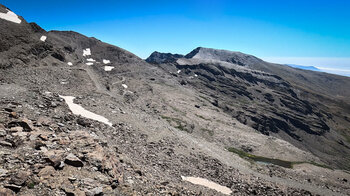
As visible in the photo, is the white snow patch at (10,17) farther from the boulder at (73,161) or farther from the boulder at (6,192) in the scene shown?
the boulder at (6,192)

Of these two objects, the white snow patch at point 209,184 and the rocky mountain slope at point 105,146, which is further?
the white snow patch at point 209,184

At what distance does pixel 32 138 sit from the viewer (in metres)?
16.6

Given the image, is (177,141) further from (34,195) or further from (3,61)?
(3,61)

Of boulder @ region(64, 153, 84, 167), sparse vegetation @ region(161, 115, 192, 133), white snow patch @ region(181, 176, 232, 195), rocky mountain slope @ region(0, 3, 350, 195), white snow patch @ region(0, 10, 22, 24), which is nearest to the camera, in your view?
rocky mountain slope @ region(0, 3, 350, 195)

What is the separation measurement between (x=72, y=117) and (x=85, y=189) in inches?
679

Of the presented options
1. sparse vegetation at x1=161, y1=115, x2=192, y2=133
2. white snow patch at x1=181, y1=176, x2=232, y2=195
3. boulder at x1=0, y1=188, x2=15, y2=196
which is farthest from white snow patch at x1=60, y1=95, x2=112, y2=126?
sparse vegetation at x1=161, y1=115, x2=192, y2=133

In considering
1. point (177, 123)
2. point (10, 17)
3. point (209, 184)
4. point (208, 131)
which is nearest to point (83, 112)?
point (209, 184)

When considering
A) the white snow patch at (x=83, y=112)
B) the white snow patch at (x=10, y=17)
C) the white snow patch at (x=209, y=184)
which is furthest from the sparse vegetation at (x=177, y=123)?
the white snow patch at (x=10, y=17)

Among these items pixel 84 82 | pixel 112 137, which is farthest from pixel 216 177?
pixel 84 82

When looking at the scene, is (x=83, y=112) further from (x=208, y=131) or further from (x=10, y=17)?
(x=208, y=131)

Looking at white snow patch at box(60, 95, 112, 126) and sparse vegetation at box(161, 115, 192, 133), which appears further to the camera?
sparse vegetation at box(161, 115, 192, 133)

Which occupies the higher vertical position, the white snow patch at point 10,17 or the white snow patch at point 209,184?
the white snow patch at point 10,17

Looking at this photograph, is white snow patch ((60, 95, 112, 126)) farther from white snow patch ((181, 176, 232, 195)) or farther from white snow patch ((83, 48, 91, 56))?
white snow patch ((83, 48, 91, 56))

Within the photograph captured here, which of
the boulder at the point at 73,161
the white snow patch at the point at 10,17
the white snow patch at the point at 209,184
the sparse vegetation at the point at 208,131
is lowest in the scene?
the sparse vegetation at the point at 208,131
